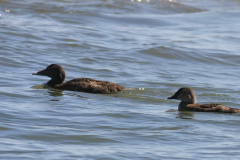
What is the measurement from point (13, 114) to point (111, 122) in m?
1.81

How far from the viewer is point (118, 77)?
14898 mm

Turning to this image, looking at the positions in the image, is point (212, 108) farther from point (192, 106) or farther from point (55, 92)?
point (55, 92)

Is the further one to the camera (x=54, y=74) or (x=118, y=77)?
(x=118, y=77)

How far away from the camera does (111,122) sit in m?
9.79

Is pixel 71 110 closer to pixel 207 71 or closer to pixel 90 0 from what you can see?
pixel 207 71

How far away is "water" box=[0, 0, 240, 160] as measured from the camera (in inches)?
332

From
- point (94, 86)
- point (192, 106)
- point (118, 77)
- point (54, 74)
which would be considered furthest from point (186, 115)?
point (118, 77)

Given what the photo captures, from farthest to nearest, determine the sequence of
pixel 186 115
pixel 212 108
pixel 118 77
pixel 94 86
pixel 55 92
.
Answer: pixel 118 77 → pixel 55 92 → pixel 94 86 → pixel 212 108 → pixel 186 115

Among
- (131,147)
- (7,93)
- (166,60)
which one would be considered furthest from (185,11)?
(131,147)

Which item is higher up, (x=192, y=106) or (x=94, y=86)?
(x=94, y=86)

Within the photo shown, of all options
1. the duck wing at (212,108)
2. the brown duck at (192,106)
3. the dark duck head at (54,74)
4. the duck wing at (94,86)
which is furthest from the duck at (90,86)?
the duck wing at (212,108)

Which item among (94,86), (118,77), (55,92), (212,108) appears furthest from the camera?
(118,77)

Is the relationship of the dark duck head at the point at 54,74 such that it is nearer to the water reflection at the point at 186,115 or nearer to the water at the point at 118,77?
the water at the point at 118,77

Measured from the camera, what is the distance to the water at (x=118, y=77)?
8438 millimetres
